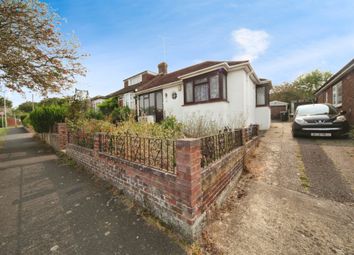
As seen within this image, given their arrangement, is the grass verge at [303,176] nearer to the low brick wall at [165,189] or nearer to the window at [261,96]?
the low brick wall at [165,189]

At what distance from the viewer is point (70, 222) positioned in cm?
294

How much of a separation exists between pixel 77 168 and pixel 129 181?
3.56 meters

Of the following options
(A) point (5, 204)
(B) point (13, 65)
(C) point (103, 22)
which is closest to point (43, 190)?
(A) point (5, 204)

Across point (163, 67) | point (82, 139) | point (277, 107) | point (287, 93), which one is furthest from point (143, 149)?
point (287, 93)

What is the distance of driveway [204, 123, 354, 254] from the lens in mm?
2211

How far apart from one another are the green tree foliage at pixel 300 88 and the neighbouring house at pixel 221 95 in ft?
74.7

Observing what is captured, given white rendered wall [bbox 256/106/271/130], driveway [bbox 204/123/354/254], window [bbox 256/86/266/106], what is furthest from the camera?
window [bbox 256/86/266/106]

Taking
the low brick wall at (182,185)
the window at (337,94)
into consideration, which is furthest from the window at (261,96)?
the low brick wall at (182,185)

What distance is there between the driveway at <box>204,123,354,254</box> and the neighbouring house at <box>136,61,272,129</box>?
390cm

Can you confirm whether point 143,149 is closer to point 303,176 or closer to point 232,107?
point 303,176

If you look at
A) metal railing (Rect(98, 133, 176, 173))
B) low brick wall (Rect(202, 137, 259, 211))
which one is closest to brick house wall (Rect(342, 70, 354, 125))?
low brick wall (Rect(202, 137, 259, 211))

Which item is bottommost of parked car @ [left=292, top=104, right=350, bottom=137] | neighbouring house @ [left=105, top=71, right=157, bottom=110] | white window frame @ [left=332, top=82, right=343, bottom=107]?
parked car @ [left=292, top=104, right=350, bottom=137]

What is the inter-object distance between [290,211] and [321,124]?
244 inches

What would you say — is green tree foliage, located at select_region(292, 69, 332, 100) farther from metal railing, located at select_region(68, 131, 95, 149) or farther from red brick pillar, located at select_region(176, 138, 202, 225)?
red brick pillar, located at select_region(176, 138, 202, 225)
